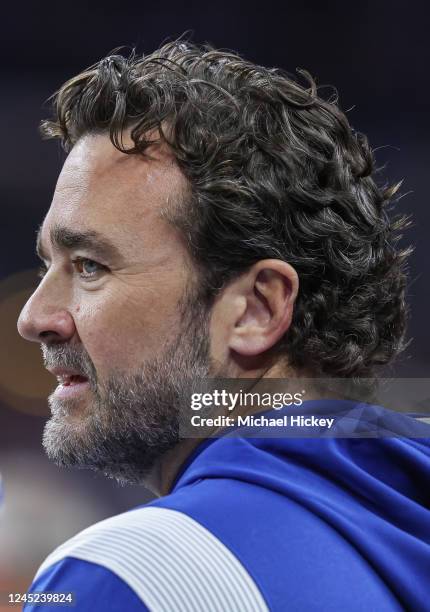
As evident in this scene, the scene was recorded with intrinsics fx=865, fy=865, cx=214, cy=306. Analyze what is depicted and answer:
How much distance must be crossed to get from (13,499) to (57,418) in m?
2.44

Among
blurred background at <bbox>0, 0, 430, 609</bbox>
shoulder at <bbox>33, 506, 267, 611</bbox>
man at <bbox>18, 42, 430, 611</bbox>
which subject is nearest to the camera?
shoulder at <bbox>33, 506, 267, 611</bbox>

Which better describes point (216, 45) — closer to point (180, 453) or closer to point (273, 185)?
point (273, 185)

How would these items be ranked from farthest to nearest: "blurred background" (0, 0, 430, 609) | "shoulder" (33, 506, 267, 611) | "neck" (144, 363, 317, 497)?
"blurred background" (0, 0, 430, 609), "neck" (144, 363, 317, 497), "shoulder" (33, 506, 267, 611)

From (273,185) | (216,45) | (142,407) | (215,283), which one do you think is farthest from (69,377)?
(216,45)

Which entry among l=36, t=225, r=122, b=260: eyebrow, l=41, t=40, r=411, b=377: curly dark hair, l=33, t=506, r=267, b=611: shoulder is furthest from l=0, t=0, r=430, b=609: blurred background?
l=33, t=506, r=267, b=611: shoulder

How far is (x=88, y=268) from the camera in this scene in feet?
3.51

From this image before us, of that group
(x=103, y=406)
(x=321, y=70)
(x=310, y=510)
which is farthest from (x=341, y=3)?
(x=310, y=510)

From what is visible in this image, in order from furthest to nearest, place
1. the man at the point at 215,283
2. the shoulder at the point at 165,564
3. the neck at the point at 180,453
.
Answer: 1. the neck at the point at 180,453
2. the man at the point at 215,283
3. the shoulder at the point at 165,564

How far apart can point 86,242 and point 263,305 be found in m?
0.23

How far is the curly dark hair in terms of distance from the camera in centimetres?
107

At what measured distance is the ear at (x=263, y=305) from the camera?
1011 millimetres

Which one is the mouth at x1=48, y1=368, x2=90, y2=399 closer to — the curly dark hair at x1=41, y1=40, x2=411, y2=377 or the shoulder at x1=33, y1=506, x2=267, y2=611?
the curly dark hair at x1=41, y1=40, x2=411, y2=377

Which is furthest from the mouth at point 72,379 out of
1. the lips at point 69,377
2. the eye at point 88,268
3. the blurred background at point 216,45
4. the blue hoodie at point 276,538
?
the blurred background at point 216,45

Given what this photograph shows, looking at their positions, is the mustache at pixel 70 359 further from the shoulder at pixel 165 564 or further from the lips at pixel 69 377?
the shoulder at pixel 165 564
